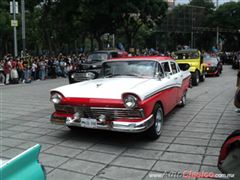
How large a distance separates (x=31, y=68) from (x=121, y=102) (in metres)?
14.0

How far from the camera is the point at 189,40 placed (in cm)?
6644

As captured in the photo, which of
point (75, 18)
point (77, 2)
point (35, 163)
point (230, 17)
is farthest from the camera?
point (230, 17)

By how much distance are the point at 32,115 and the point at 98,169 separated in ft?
13.6

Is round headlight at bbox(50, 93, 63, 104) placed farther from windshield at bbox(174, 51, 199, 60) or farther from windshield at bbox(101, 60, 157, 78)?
windshield at bbox(174, 51, 199, 60)

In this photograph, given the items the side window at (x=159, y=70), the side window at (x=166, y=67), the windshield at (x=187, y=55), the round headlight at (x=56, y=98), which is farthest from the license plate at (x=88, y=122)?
the windshield at (x=187, y=55)

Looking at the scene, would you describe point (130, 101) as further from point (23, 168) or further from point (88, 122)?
point (23, 168)

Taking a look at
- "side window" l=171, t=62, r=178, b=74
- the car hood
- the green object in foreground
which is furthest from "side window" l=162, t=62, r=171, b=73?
the green object in foreground

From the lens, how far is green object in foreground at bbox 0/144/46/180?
2.01 m

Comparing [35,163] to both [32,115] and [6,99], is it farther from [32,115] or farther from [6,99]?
[6,99]

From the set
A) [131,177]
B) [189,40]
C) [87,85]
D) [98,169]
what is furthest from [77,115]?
[189,40]

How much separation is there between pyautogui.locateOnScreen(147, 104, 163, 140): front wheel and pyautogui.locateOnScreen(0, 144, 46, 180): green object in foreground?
134 inches

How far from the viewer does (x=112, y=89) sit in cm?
554

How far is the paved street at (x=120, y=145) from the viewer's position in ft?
14.4

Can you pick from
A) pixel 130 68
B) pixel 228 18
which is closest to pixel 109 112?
pixel 130 68
